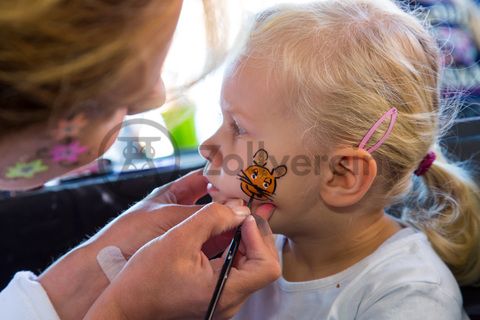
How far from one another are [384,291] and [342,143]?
239mm

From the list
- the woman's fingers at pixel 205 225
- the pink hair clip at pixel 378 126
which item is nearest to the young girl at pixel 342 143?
the pink hair clip at pixel 378 126

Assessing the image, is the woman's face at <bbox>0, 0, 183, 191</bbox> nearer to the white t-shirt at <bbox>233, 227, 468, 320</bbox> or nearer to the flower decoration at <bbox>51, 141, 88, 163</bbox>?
the flower decoration at <bbox>51, 141, 88, 163</bbox>

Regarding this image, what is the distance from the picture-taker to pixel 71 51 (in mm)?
506

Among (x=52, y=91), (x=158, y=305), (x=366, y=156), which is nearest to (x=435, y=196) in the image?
(x=366, y=156)

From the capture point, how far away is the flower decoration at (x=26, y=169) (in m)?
0.64

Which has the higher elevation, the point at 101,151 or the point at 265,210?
the point at 101,151

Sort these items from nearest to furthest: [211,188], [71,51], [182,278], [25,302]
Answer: [71,51]
[182,278]
[25,302]
[211,188]

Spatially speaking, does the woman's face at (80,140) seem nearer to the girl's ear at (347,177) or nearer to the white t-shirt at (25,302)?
the white t-shirt at (25,302)

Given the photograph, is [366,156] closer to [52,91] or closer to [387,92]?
[387,92]

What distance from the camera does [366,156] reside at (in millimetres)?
887

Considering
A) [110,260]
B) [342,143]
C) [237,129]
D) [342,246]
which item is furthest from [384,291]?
[110,260]

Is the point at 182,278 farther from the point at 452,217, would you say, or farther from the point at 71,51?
the point at 452,217

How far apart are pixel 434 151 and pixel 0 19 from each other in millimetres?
798

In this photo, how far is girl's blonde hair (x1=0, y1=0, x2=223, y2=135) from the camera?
1.58 ft
